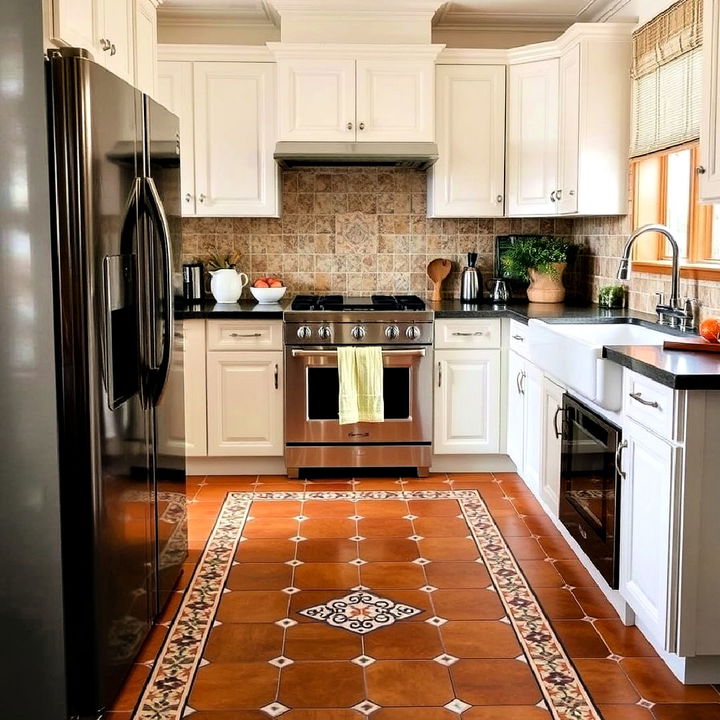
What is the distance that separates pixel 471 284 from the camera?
5.37 metres

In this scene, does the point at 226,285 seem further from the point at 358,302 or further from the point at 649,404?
the point at 649,404

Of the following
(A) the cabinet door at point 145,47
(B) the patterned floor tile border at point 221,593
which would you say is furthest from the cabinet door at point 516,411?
(A) the cabinet door at point 145,47

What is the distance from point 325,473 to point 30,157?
3264 millimetres

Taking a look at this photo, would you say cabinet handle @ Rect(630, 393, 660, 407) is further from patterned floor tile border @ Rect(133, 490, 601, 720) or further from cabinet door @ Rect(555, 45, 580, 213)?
cabinet door @ Rect(555, 45, 580, 213)

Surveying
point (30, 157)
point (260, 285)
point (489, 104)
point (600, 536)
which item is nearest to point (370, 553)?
point (600, 536)

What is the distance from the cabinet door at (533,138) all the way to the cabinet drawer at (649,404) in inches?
90.7

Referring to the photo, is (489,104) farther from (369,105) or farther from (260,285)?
(260,285)

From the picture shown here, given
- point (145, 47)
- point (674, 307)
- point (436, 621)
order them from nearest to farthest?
point (436, 621), point (145, 47), point (674, 307)

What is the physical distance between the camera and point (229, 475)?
5090 mm

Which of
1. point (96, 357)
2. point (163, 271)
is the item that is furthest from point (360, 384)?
point (96, 357)

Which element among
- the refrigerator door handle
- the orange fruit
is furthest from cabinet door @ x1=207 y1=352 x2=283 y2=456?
the orange fruit

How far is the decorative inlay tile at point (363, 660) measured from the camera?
9.28ft

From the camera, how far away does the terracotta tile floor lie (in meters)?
2.58

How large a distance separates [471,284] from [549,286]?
46 cm
